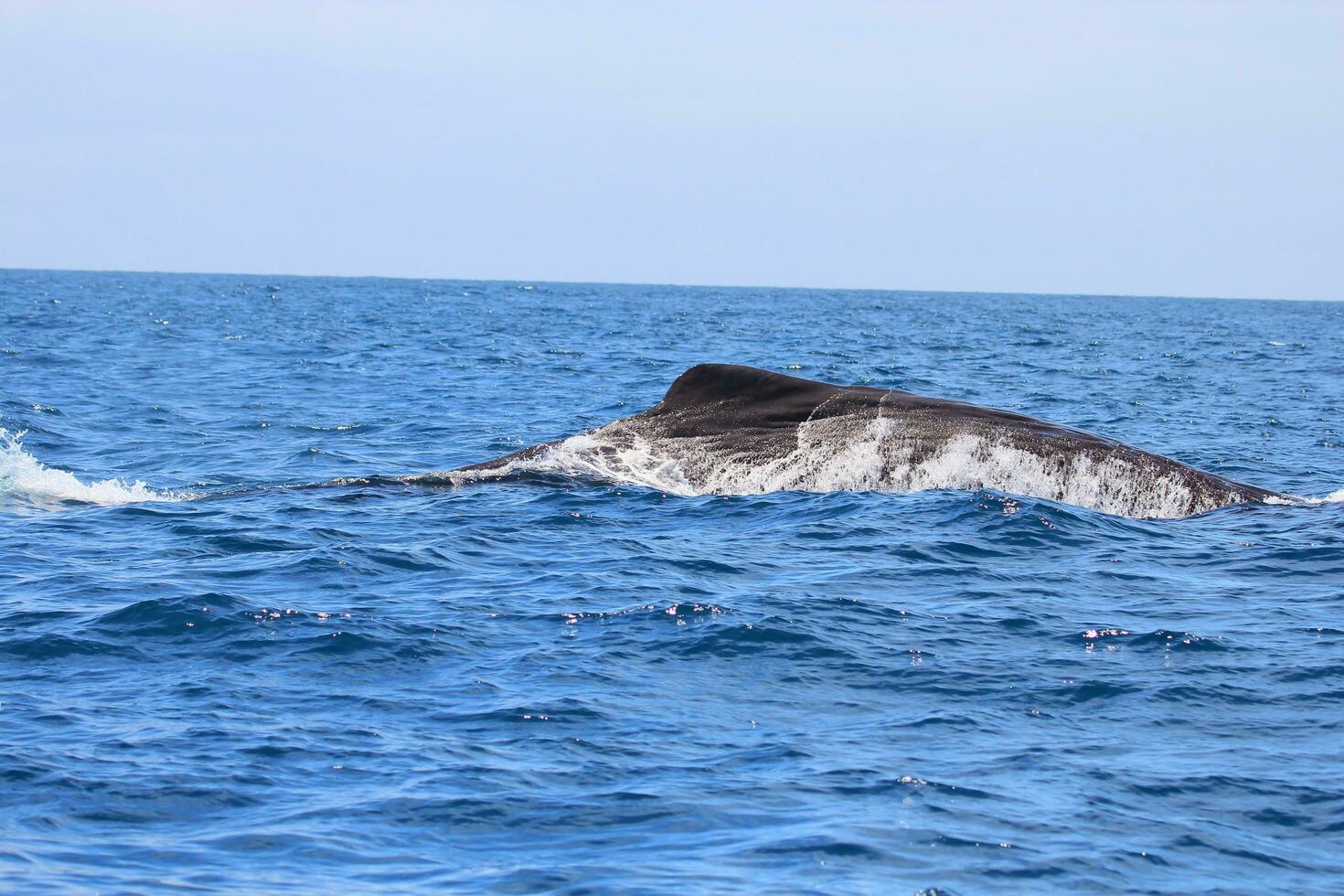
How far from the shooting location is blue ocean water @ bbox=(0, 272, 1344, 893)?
646 centimetres

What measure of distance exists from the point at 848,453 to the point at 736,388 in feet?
5.88

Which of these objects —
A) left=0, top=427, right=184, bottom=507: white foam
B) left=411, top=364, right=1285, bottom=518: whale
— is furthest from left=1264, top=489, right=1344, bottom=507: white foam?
left=0, top=427, right=184, bottom=507: white foam

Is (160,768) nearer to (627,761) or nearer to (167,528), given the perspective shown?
(627,761)

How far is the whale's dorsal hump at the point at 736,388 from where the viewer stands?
16.8 metres

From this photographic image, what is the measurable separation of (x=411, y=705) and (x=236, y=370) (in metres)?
27.8

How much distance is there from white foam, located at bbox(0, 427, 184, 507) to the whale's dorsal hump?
223 inches

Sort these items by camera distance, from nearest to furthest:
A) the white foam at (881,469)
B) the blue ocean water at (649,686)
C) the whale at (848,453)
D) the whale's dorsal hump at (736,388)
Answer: the blue ocean water at (649,686) < the white foam at (881,469) < the whale at (848,453) < the whale's dorsal hump at (736,388)

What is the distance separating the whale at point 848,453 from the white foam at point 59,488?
280 centimetres

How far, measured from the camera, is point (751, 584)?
11.5m

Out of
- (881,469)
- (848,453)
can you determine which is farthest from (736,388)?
(881,469)

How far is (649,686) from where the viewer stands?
28.9ft

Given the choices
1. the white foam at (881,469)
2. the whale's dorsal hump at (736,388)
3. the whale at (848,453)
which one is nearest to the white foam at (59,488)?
the whale at (848,453)

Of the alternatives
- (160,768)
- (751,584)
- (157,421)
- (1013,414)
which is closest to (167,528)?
(751,584)

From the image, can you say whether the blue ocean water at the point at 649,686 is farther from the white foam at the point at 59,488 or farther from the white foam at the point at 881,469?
the white foam at the point at 881,469
